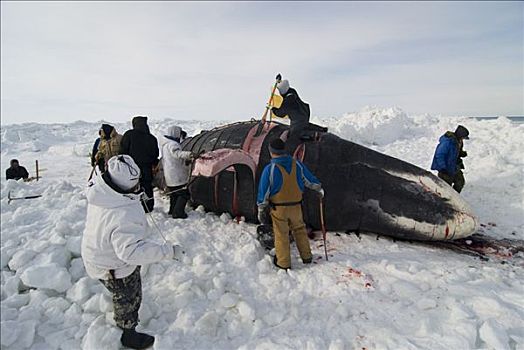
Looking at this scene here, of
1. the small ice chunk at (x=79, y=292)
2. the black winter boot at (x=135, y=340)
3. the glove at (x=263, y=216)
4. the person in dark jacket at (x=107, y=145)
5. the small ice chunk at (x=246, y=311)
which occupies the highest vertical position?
the person in dark jacket at (x=107, y=145)

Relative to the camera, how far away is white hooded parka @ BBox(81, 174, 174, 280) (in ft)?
9.84

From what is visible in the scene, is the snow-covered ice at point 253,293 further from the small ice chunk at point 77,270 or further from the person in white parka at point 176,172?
the person in white parka at point 176,172

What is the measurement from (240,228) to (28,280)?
9.44 ft

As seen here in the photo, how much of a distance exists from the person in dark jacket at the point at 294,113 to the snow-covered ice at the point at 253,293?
1.64 meters

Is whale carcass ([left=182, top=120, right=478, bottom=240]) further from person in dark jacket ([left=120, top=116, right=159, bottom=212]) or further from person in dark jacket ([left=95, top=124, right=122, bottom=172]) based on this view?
person in dark jacket ([left=95, top=124, right=122, bottom=172])

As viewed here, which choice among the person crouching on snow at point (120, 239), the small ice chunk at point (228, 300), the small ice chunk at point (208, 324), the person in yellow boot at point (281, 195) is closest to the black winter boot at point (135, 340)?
the person crouching on snow at point (120, 239)

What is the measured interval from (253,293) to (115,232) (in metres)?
1.79

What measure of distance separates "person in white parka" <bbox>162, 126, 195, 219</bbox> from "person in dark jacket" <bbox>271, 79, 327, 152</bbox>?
66.6 inches

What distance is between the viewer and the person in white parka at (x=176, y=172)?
20.1 ft

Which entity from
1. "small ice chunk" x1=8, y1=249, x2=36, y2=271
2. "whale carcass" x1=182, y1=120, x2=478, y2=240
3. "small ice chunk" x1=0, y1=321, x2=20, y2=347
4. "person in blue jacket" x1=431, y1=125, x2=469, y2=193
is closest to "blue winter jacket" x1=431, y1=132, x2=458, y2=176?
"person in blue jacket" x1=431, y1=125, x2=469, y2=193

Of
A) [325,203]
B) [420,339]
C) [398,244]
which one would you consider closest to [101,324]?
[420,339]

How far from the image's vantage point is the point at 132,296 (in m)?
3.36

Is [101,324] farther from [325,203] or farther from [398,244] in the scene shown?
[398,244]

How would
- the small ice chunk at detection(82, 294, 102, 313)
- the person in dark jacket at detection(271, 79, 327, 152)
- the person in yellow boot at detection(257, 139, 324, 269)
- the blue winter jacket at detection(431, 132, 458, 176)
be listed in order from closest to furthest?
the small ice chunk at detection(82, 294, 102, 313) < the person in yellow boot at detection(257, 139, 324, 269) < the person in dark jacket at detection(271, 79, 327, 152) < the blue winter jacket at detection(431, 132, 458, 176)
